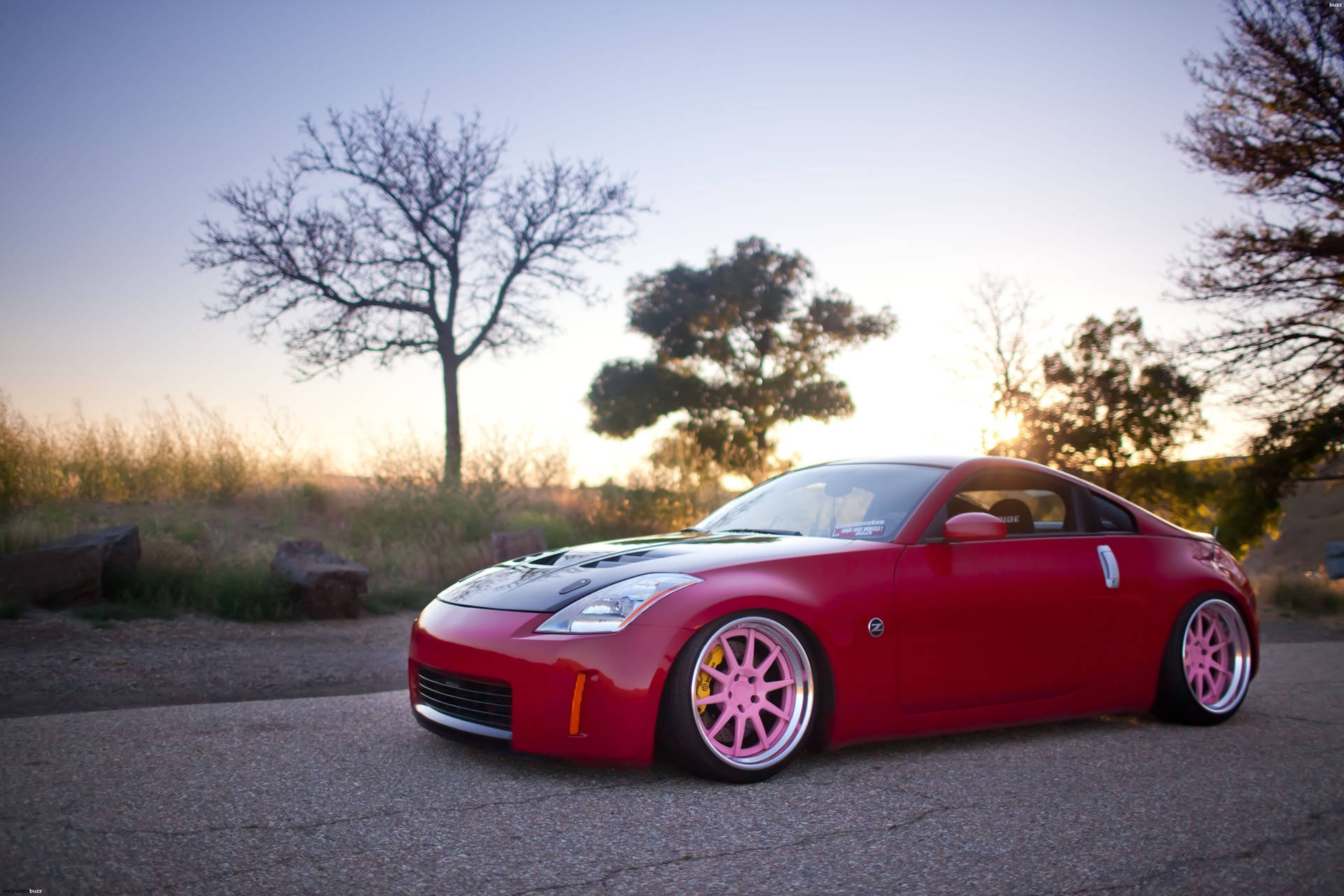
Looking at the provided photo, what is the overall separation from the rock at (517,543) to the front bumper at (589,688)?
7.11 metres

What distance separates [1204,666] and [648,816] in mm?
3460

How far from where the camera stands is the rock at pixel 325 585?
8.79 m

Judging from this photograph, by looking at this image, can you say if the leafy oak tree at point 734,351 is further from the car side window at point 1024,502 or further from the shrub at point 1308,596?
the car side window at point 1024,502

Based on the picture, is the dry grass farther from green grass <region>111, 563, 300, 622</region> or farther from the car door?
the car door

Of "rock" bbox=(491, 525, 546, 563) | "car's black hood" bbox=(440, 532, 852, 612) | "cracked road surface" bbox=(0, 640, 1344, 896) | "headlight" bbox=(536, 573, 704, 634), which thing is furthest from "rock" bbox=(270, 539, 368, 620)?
"headlight" bbox=(536, 573, 704, 634)

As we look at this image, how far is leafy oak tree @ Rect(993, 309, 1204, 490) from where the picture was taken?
2603cm

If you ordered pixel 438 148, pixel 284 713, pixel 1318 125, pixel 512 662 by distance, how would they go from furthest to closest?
pixel 438 148, pixel 1318 125, pixel 284 713, pixel 512 662

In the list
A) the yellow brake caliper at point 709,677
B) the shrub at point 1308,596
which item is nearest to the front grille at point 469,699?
the yellow brake caliper at point 709,677

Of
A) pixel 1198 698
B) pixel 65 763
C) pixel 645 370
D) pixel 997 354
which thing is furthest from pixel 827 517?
pixel 645 370

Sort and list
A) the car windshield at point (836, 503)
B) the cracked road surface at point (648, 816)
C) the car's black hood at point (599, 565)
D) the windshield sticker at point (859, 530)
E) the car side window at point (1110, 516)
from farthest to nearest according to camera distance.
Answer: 1. the car side window at point (1110, 516)
2. the car windshield at point (836, 503)
3. the windshield sticker at point (859, 530)
4. the car's black hood at point (599, 565)
5. the cracked road surface at point (648, 816)

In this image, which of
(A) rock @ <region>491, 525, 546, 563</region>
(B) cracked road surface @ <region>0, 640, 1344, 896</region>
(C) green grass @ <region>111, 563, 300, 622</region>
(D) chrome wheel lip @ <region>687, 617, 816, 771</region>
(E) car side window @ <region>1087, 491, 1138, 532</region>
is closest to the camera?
(B) cracked road surface @ <region>0, 640, 1344, 896</region>

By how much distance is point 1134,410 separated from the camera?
2608cm

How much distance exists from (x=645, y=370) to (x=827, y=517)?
34542mm

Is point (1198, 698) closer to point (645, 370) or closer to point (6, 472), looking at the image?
point (6, 472)
